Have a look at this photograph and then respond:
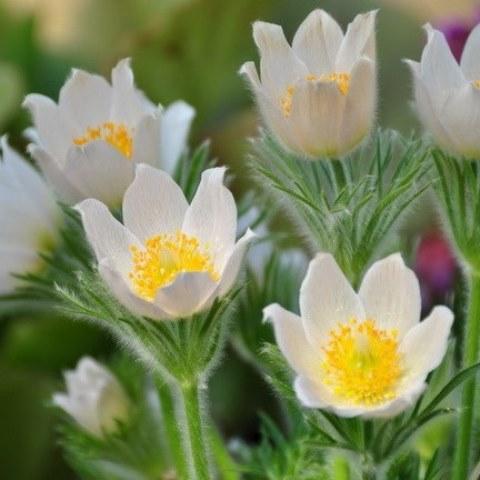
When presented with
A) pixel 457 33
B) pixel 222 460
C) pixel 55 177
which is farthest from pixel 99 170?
pixel 457 33

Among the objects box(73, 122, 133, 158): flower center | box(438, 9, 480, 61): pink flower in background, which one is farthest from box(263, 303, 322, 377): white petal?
box(438, 9, 480, 61): pink flower in background

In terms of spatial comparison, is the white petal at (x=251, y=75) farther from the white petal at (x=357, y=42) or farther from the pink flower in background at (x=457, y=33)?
the pink flower in background at (x=457, y=33)

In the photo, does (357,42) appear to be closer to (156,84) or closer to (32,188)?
(32,188)

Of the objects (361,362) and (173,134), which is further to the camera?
(173,134)

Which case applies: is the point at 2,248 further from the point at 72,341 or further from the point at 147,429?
the point at 72,341

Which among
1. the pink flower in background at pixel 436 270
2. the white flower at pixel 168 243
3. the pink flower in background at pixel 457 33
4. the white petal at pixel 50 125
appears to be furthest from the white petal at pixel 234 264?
the pink flower in background at pixel 436 270

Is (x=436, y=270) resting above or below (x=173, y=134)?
below
